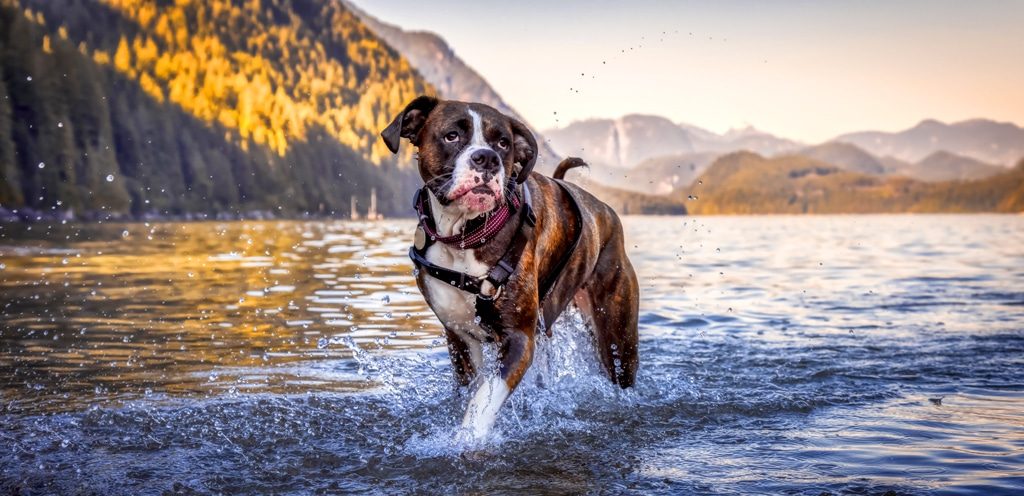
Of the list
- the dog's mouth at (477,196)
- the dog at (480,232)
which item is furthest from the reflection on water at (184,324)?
the dog's mouth at (477,196)

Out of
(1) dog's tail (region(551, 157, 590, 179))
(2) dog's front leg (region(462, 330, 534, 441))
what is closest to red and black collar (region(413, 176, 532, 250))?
(2) dog's front leg (region(462, 330, 534, 441))

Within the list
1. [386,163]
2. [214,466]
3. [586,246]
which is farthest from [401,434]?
[386,163]

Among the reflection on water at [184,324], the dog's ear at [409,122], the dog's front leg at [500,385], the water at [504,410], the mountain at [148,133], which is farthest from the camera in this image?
the mountain at [148,133]

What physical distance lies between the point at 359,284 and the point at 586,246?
1270cm

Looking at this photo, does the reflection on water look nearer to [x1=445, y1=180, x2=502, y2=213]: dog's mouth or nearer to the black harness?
the black harness

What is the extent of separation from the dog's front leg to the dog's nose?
110 centimetres

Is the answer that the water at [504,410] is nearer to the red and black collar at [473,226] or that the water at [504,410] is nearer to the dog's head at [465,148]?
the red and black collar at [473,226]

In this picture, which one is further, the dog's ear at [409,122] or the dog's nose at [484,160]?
the dog's ear at [409,122]

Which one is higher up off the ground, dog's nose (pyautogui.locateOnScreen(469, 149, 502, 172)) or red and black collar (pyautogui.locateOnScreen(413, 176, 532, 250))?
dog's nose (pyautogui.locateOnScreen(469, 149, 502, 172))

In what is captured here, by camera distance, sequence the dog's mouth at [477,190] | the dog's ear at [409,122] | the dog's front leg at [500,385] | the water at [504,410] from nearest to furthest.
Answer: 1. the dog's mouth at [477,190]
2. the water at [504,410]
3. the dog's front leg at [500,385]
4. the dog's ear at [409,122]

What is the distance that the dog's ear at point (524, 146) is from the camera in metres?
5.62

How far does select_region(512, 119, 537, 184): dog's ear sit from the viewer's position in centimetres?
562

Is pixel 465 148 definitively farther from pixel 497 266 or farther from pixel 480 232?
pixel 497 266

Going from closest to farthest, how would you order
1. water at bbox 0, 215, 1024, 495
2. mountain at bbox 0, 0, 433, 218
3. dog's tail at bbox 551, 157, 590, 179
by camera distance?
water at bbox 0, 215, 1024, 495 → dog's tail at bbox 551, 157, 590, 179 → mountain at bbox 0, 0, 433, 218
